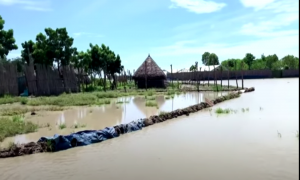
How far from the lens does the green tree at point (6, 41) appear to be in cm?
2180

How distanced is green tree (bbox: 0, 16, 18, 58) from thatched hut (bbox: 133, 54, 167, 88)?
455 inches

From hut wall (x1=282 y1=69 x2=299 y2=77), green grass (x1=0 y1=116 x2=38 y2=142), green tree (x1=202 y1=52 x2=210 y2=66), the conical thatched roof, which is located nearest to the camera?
green grass (x1=0 y1=116 x2=38 y2=142)

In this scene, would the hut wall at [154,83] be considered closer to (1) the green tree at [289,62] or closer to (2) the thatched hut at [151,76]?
(2) the thatched hut at [151,76]

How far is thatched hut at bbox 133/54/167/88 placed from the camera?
2972 cm

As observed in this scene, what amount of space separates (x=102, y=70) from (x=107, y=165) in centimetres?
2434

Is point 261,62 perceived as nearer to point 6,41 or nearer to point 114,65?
point 114,65

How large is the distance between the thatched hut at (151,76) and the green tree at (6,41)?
11558 millimetres

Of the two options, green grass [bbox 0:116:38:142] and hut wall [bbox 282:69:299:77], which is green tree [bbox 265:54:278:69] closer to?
hut wall [bbox 282:69:299:77]

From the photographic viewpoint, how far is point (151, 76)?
29.6 m

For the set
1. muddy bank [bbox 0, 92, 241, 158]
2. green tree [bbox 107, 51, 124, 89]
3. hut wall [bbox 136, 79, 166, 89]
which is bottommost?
muddy bank [bbox 0, 92, 241, 158]

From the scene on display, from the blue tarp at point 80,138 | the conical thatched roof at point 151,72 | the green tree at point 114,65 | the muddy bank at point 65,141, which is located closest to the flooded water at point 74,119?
the muddy bank at point 65,141

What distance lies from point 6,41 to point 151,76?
12769mm

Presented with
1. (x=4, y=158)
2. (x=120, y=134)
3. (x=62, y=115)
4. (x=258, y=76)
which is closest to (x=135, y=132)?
(x=120, y=134)

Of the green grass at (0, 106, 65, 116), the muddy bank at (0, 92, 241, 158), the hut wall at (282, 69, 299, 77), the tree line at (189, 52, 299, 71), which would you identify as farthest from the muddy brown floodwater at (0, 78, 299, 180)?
the hut wall at (282, 69, 299, 77)
